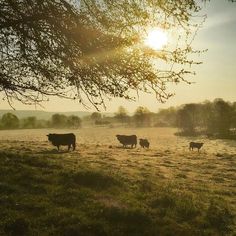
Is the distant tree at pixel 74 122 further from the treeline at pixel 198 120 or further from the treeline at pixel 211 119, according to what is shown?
the treeline at pixel 211 119

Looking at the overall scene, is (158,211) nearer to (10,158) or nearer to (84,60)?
(84,60)

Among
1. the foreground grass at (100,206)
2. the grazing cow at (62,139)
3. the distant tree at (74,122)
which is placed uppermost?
the distant tree at (74,122)

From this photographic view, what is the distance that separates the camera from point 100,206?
1036cm

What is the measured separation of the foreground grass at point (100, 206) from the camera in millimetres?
8969

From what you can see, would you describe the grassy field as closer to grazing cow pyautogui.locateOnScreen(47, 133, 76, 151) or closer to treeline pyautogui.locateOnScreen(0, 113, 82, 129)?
grazing cow pyautogui.locateOnScreen(47, 133, 76, 151)

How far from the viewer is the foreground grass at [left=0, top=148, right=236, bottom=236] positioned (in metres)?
8.97

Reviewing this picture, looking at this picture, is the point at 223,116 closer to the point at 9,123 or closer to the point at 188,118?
the point at 188,118

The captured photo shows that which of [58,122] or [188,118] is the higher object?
[58,122]

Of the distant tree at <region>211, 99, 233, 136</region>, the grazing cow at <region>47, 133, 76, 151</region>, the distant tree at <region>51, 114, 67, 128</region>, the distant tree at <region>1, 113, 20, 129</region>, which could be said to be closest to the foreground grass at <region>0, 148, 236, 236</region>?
the grazing cow at <region>47, 133, 76, 151</region>

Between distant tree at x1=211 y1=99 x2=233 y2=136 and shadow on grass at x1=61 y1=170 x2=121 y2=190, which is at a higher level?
distant tree at x1=211 y1=99 x2=233 y2=136

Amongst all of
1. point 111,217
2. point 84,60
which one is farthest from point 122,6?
point 111,217

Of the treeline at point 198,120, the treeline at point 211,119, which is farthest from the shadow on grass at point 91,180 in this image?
the treeline at point 211,119

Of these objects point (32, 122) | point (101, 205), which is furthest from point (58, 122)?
point (101, 205)

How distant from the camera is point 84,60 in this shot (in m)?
9.58
